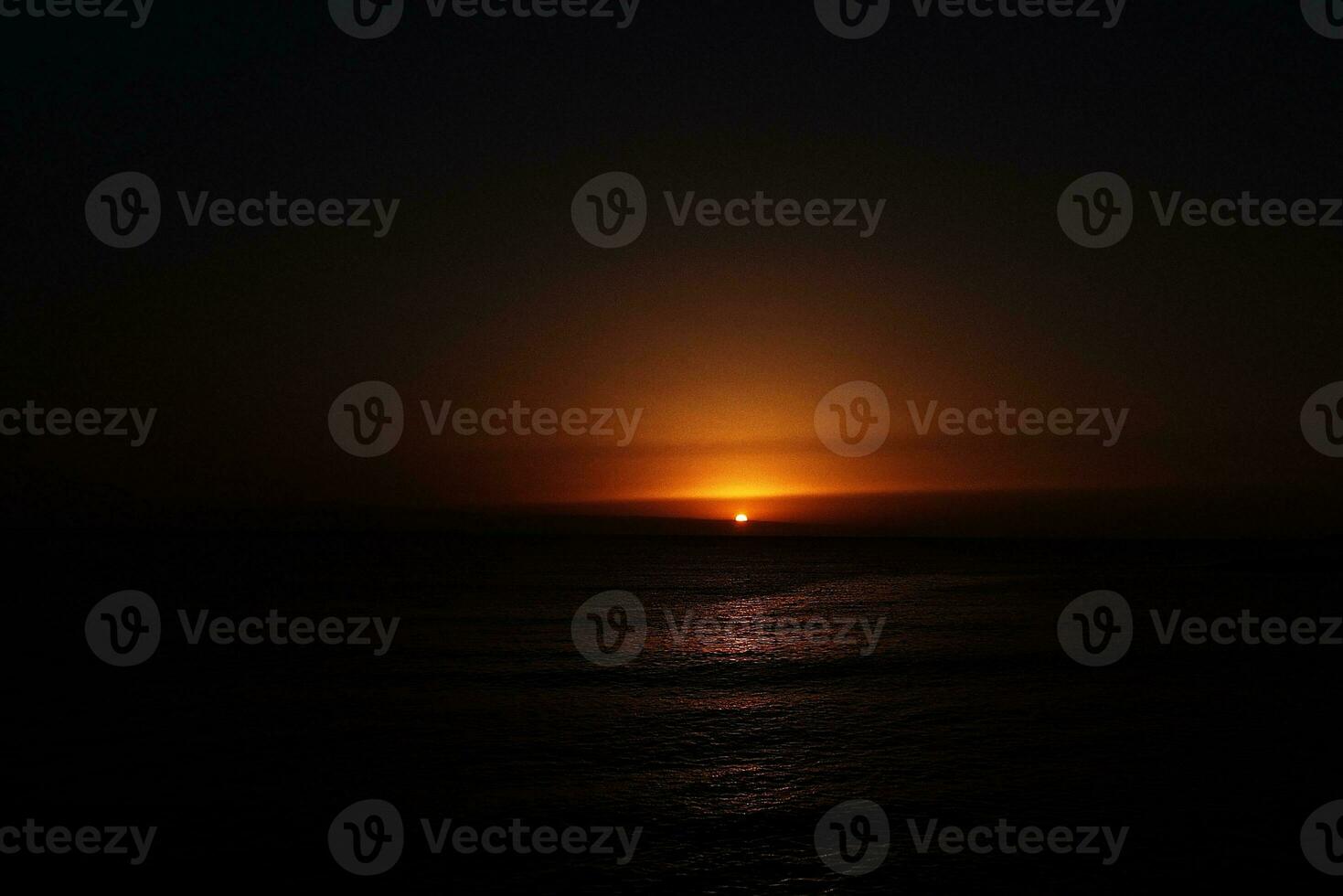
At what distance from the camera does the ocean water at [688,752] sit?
490 inches

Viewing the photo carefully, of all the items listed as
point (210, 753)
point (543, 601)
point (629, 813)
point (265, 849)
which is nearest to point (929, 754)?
point (629, 813)

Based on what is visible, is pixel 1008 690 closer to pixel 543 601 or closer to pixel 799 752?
pixel 799 752

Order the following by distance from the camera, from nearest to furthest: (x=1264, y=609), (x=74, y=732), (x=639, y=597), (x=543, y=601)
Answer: (x=74, y=732)
(x=1264, y=609)
(x=543, y=601)
(x=639, y=597)

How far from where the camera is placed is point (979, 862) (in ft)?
41.3

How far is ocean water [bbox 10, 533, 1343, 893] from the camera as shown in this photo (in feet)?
40.9

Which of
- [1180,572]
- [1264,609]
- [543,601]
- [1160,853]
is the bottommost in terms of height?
[1160,853]

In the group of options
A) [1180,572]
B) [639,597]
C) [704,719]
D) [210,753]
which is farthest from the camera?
[1180,572]

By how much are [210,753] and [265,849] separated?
650cm

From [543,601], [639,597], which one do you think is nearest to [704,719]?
[543,601]

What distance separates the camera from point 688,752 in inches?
726

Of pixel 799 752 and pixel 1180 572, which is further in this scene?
pixel 1180 572

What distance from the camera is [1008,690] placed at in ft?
84.4

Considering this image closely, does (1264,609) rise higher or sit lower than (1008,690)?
higher

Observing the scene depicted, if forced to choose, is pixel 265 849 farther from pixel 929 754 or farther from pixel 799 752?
pixel 929 754
